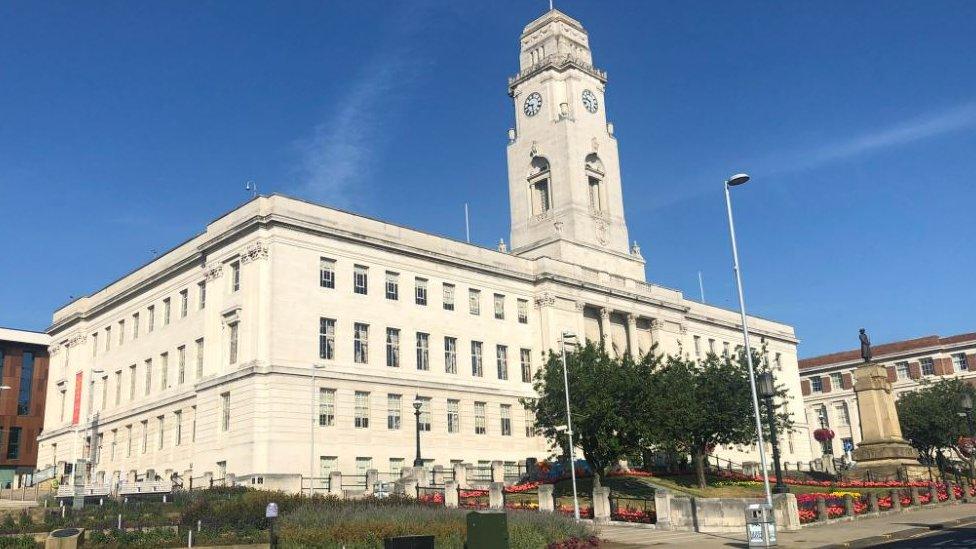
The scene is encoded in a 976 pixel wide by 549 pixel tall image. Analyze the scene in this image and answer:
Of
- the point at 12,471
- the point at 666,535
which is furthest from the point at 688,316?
the point at 12,471

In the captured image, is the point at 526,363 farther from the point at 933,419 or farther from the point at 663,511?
the point at 933,419

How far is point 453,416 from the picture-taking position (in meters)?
63.5

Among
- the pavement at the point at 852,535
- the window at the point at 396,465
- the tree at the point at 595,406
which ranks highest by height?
the tree at the point at 595,406

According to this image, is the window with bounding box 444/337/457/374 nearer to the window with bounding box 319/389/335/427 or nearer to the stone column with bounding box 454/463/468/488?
the window with bounding box 319/389/335/427

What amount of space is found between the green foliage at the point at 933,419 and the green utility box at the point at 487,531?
67.4m

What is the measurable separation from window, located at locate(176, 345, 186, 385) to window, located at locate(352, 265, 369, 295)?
13.8 metres

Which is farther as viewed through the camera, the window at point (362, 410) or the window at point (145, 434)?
the window at point (145, 434)

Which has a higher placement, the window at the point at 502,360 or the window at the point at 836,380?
the window at the point at 836,380

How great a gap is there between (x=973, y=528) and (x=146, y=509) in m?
34.8

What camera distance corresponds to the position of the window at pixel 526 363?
230 ft

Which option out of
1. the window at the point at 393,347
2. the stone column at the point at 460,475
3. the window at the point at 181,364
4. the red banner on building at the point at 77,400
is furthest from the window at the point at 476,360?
the red banner on building at the point at 77,400

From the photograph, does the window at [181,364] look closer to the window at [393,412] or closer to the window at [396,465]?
the window at [393,412]

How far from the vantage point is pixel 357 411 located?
57906 mm

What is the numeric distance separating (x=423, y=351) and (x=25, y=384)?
53.2m
